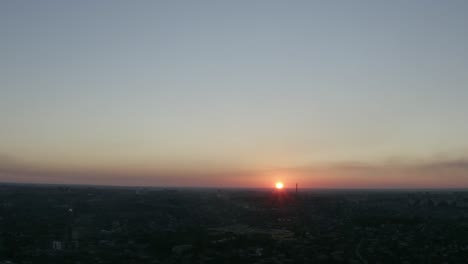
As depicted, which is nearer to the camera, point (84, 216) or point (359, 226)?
point (359, 226)

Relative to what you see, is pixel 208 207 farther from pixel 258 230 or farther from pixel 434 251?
pixel 434 251

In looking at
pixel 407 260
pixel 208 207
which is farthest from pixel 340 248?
pixel 208 207

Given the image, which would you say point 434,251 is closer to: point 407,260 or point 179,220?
Result: point 407,260

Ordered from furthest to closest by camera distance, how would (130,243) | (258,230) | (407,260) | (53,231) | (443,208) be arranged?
(443,208) → (258,230) → (53,231) → (130,243) → (407,260)

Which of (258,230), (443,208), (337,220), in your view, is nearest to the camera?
(258,230)

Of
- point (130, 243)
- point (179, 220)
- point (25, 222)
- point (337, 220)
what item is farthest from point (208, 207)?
point (130, 243)

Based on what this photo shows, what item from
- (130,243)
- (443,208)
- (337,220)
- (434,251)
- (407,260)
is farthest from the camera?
(443,208)

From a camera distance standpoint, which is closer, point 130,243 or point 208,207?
point 130,243

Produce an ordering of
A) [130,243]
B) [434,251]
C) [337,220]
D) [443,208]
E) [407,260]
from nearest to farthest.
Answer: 1. [407,260]
2. [434,251]
3. [130,243]
4. [337,220]
5. [443,208]
